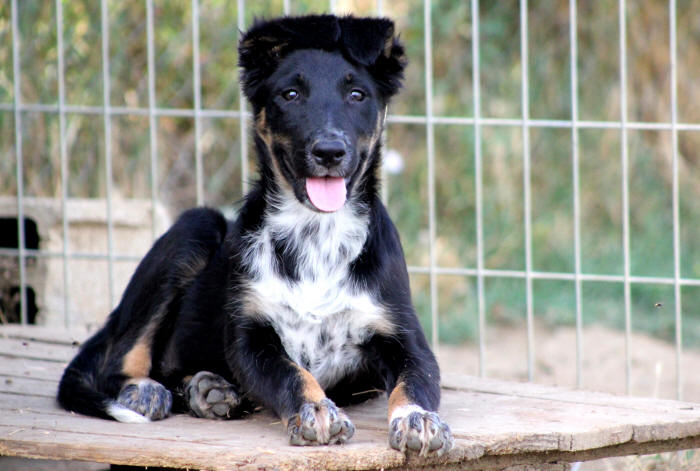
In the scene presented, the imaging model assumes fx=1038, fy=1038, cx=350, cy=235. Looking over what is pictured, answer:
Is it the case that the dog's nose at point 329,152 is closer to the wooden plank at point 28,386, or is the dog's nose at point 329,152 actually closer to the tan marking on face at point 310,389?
the tan marking on face at point 310,389

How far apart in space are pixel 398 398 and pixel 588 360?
4.29 meters

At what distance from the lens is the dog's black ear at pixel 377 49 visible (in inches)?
152

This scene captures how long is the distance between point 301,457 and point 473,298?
5.75m

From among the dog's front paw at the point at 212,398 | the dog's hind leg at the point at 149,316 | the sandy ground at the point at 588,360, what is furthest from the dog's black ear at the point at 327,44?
the sandy ground at the point at 588,360

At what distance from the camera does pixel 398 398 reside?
3.51 meters

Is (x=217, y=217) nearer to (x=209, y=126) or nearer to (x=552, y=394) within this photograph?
(x=552, y=394)

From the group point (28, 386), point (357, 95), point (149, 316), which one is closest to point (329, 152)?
point (357, 95)

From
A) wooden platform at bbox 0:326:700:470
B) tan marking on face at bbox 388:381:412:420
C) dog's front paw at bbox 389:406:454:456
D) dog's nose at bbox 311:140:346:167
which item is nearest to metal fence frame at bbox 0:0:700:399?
wooden platform at bbox 0:326:700:470

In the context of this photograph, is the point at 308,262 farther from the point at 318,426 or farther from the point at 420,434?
the point at 420,434

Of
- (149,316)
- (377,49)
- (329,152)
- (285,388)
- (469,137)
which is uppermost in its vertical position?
(377,49)

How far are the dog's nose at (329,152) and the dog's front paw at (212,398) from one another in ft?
3.14

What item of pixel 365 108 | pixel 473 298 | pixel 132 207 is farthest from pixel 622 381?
pixel 365 108

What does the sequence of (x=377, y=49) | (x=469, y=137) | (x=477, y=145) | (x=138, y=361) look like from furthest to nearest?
Answer: 1. (x=469, y=137)
2. (x=477, y=145)
3. (x=138, y=361)
4. (x=377, y=49)

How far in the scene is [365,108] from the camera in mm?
3863
